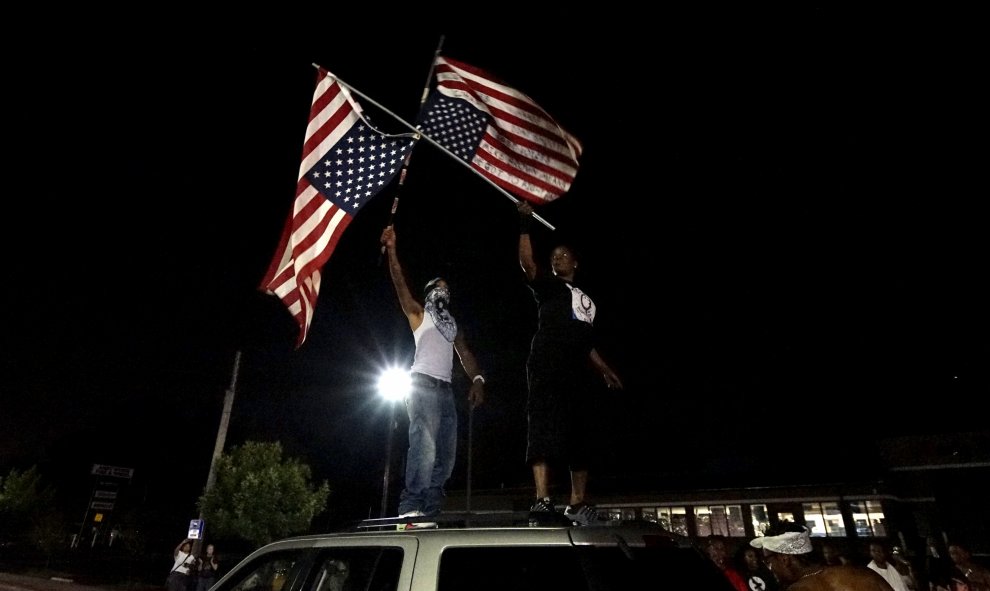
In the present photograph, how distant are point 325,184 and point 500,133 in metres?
2.66

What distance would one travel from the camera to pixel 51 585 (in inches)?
849

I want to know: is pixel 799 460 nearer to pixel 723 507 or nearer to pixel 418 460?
pixel 723 507

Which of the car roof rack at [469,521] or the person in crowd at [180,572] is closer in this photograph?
the car roof rack at [469,521]

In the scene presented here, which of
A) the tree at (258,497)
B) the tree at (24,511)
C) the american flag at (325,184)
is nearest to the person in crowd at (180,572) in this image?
the american flag at (325,184)

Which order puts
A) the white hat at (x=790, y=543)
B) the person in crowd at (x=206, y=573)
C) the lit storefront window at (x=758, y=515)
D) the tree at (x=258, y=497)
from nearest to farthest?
the white hat at (x=790, y=543) < the person in crowd at (x=206, y=573) < the tree at (x=258, y=497) < the lit storefront window at (x=758, y=515)

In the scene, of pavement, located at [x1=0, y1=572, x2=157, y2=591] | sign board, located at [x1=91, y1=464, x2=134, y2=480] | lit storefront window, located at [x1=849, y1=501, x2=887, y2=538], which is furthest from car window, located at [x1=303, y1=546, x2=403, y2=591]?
lit storefront window, located at [x1=849, y1=501, x2=887, y2=538]

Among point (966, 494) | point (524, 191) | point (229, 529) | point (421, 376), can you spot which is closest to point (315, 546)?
point (421, 376)

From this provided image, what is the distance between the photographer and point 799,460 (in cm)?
3350

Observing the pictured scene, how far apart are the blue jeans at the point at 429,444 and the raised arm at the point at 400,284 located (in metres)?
0.60

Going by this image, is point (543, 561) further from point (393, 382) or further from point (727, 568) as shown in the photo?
point (393, 382)

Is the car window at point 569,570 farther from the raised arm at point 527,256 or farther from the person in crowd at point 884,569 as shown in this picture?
the person in crowd at point 884,569

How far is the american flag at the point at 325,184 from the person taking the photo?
6.05 m

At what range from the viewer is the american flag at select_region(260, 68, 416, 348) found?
19.9 feet

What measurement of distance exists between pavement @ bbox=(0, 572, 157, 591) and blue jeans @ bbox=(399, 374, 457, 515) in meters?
21.9
